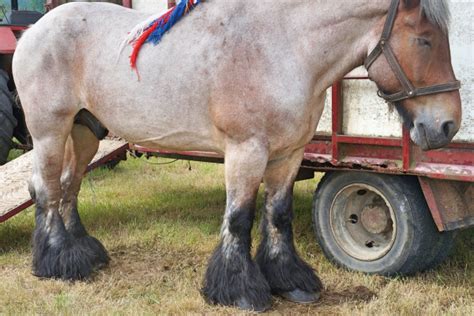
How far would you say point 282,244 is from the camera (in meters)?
3.59

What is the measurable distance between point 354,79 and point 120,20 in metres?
1.50

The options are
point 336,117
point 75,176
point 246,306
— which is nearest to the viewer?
point 246,306

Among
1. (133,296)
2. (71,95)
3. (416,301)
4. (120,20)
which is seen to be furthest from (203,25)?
(416,301)

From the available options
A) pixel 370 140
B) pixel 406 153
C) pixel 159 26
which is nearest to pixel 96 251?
pixel 159 26

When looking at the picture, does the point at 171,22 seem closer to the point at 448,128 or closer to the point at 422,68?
the point at 422,68

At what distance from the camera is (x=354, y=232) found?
4.10m

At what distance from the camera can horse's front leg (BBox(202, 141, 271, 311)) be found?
127 inches

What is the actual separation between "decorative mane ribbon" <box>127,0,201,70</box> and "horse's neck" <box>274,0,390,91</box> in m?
0.63

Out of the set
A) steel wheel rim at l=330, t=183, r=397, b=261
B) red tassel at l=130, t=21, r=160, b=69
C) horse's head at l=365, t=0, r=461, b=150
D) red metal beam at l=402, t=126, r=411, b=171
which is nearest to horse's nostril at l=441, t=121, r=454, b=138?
horse's head at l=365, t=0, r=461, b=150

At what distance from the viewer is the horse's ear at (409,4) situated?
9.61 feet

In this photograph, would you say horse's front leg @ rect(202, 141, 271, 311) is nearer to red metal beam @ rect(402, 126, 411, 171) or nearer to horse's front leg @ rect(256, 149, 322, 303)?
horse's front leg @ rect(256, 149, 322, 303)

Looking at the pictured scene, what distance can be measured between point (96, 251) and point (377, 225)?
190 cm

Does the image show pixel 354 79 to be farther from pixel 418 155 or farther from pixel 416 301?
pixel 416 301

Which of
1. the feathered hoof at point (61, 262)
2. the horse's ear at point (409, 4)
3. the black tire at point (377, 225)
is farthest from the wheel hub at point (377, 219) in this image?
the feathered hoof at point (61, 262)
